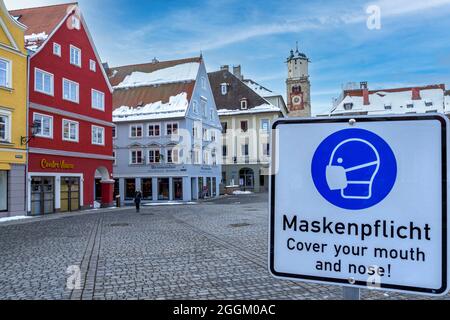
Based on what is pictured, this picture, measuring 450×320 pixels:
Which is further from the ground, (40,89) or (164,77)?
(164,77)

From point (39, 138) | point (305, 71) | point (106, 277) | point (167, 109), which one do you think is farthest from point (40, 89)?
point (305, 71)

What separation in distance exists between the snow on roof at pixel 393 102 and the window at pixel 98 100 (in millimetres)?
41415

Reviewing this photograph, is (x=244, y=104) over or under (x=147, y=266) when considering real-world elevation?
over

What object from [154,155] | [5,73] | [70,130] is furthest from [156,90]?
[5,73]

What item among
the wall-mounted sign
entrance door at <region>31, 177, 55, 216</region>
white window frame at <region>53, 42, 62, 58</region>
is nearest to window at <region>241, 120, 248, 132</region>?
the wall-mounted sign

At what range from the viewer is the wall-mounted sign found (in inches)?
1006

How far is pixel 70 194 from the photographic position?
2838cm

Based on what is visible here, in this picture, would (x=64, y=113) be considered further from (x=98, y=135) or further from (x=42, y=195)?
(x=42, y=195)

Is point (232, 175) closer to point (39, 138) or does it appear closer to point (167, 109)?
point (167, 109)

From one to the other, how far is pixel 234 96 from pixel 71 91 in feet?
115

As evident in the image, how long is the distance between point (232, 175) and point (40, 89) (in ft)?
126

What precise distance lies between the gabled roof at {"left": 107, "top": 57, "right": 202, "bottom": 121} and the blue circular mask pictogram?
4068cm

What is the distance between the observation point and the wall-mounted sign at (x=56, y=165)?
25.5m

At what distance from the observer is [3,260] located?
966cm
